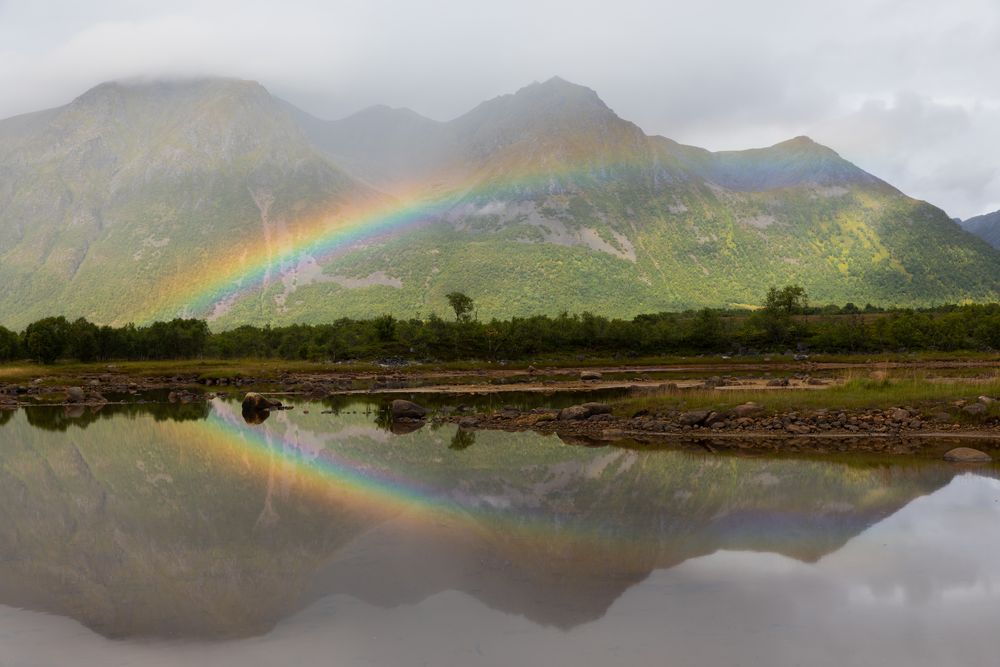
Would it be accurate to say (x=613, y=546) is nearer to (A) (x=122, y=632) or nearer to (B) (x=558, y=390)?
(A) (x=122, y=632)

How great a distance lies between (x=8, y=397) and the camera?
7931cm

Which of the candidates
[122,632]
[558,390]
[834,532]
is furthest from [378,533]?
[558,390]

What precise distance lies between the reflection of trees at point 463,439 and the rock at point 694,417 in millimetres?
11643

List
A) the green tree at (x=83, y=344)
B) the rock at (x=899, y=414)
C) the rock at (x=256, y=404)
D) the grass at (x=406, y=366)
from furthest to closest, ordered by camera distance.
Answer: the green tree at (x=83, y=344)
the grass at (x=406, y=366)
the rock at (x=256, y=404)
the rock at (x=899, y=414)

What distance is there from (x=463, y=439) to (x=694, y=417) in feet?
42.1

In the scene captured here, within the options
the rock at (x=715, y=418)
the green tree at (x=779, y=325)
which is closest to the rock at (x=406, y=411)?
the rock at (x=715, y=418)

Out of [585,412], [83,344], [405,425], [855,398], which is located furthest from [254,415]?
[83,344]

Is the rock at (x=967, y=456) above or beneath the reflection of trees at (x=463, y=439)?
above

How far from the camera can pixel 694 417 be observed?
1613 inches

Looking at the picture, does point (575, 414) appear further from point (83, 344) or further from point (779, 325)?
point (83, 344)

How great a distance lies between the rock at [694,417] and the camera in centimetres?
4084

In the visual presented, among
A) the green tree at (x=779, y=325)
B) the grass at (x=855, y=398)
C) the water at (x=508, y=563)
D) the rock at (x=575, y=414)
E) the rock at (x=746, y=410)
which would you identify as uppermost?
the green tree at (x=779, y=325)

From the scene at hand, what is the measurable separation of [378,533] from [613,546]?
6501 millimetres

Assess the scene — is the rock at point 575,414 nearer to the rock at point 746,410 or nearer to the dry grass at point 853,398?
the dry grass at point 853,398
